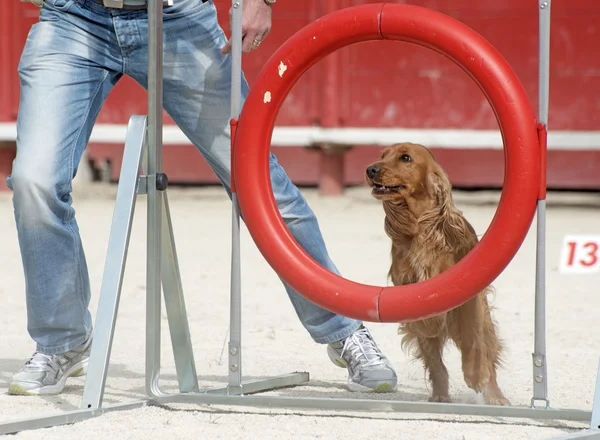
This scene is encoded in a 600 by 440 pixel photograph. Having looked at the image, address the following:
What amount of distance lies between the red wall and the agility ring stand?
5.49m

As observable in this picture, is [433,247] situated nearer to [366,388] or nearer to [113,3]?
[366,388]

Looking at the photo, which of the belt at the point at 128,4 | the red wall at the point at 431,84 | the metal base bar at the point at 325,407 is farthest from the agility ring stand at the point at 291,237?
the red wall at the point at 431,84

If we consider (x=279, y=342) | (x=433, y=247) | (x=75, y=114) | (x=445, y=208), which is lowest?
(x=279, y=342)

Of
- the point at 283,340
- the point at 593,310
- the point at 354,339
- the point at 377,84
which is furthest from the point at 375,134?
the point at 354,339

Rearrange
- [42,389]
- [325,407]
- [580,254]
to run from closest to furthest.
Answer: [325,407]
[42,389]
[580,254]

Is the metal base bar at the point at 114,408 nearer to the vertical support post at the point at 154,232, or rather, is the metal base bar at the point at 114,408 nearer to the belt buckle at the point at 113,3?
the vertical support post at the point at 154,232

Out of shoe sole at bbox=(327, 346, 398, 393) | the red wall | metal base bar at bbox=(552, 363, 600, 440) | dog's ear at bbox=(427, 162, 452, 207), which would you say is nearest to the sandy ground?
shoe sole at bbox=(327, 346, 398, 393)

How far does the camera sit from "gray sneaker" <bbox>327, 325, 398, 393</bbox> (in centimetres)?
351

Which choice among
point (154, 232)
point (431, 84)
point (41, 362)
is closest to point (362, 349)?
point (154, 232)

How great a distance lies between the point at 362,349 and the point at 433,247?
0.44 metres

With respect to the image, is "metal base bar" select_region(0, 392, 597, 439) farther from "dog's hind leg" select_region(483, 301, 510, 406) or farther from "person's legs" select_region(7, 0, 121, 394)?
"person's legs" select_region(7, 0, 121, 394)

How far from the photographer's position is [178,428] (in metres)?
2.98

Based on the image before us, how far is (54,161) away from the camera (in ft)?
10.5

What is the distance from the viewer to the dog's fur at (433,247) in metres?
3.30
